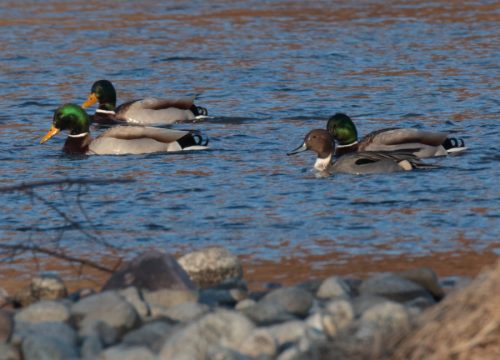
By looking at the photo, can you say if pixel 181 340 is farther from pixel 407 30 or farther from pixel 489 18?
pixel 489 18

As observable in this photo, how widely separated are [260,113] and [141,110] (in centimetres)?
203

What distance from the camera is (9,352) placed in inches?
284

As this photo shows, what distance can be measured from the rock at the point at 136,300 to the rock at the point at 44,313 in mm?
361

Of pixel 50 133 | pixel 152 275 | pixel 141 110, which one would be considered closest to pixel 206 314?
pixel 152 275

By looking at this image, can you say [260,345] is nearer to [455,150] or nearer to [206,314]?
[206,314]

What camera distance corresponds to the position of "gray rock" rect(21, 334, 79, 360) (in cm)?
703

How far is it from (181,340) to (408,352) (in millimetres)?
1187

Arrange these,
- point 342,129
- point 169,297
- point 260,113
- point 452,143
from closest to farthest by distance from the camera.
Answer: point 169,297 < point 452,143 < point 342,129 < point 260,113

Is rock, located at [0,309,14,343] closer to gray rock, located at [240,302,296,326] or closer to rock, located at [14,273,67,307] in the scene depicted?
rock, located at [14,273,67,307]

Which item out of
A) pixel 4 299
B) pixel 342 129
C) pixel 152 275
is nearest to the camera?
pixel 152 275

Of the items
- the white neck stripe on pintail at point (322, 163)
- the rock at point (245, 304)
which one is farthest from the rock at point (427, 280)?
the white neck stripe on pintail at point (322, 163)

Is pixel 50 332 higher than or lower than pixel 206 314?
lower

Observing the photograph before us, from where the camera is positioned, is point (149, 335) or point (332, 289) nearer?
point (149, 335)

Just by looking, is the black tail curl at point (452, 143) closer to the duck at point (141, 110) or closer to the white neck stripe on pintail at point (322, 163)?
the white neck stripe on pintail at point (322, 163)
